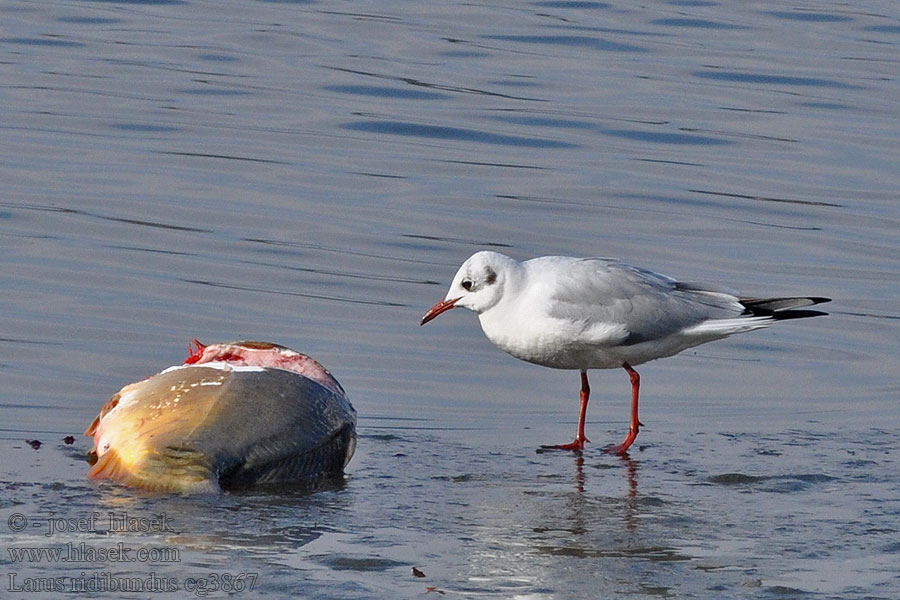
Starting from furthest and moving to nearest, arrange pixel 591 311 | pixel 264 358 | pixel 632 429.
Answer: pixel 591 311, pixel 632 429, pixel 264 358

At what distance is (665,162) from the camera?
15688 mm

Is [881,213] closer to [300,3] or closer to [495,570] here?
[495,570]

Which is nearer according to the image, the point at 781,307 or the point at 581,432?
the point at 581,432

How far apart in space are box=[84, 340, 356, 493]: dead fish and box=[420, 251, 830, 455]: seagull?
4.30 ft

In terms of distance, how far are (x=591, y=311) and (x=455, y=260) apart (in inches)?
162

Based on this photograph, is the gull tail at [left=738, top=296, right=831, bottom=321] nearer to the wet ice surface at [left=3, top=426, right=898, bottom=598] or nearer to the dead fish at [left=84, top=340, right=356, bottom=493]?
the wet ice surface at [left=3, top=426, right=898, bottom=598]

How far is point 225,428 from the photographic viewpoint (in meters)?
6.43

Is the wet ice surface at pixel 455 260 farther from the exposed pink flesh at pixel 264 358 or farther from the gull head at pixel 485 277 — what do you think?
the gull head at pixel 485 277

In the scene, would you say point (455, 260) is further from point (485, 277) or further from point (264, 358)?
point (264, 358)

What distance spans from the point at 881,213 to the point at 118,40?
33.8ft

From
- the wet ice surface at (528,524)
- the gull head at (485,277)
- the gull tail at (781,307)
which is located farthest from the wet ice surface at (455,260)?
the gull head at (485,277)

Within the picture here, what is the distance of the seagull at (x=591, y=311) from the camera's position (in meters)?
7.98

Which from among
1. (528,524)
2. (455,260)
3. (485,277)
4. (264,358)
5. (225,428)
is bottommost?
(528,524)

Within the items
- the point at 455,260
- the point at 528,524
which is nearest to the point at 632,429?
the point at 528,524
